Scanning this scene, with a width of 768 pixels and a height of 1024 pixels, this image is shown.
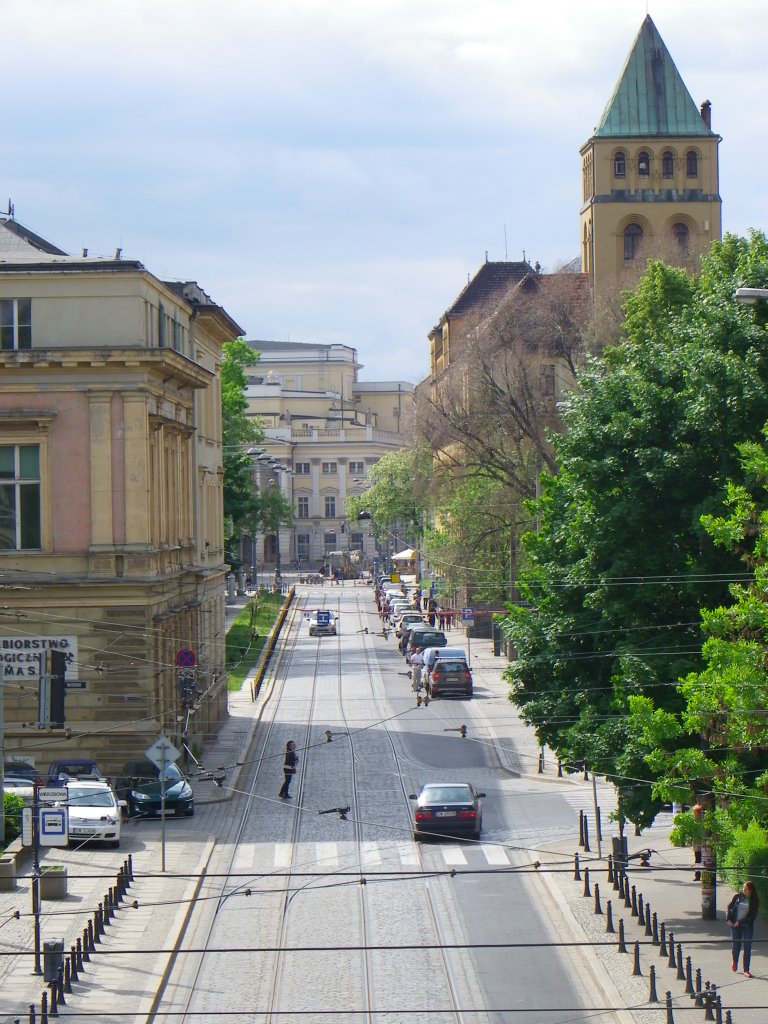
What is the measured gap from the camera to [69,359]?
37.4 m

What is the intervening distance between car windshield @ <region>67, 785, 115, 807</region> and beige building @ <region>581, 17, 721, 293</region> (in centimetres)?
5472

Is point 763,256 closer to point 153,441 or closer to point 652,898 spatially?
point 652,898

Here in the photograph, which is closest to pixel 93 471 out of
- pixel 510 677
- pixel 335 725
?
pixel 510 677

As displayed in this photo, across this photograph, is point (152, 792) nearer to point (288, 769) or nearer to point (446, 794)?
point (288, 769)

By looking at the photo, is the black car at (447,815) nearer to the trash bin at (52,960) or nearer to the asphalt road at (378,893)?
the asphalt road at (378,893)

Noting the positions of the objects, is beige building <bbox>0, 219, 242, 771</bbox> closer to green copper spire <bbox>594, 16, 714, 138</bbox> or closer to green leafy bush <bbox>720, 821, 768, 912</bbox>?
green leafy bush <bbox>720, 821, 768, 912</bbox>

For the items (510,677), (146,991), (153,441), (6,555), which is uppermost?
(153,441)

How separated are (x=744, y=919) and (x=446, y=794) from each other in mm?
11312

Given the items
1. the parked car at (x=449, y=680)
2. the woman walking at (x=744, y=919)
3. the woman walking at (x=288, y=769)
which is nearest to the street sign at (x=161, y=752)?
the woman walking at (x=288, y=769)

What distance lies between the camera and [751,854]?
22.8 metres

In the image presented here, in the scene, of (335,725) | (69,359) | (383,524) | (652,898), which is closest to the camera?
(652,898)

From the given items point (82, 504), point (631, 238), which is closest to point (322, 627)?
point (631, 238)

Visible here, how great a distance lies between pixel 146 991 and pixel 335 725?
2841 centimetres

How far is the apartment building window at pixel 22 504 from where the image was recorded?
38.0 meters
